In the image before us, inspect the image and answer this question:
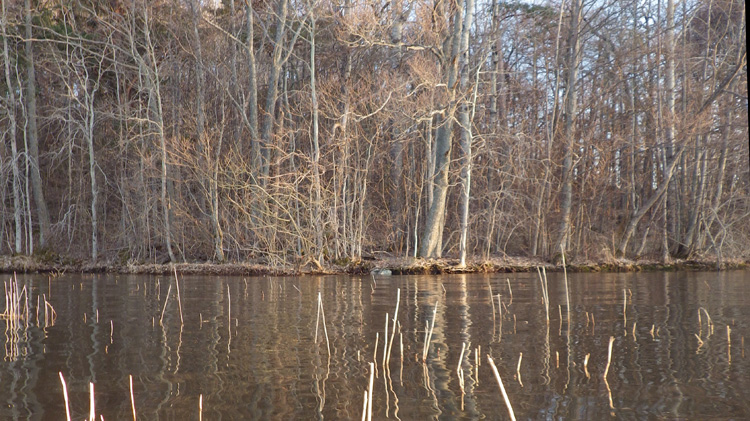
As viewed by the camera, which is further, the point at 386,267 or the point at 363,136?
the point at 363,136

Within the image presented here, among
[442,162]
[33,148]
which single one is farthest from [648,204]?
[33,148]

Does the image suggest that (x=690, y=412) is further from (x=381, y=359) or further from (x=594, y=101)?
(x=594, y=101)

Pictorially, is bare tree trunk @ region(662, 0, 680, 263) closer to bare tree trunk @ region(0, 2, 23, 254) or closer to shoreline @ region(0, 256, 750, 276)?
shoreline @ region(0, 256, 750, 276)

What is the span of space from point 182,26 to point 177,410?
77.6 feet

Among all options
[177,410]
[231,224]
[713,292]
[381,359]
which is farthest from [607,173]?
[177,410]

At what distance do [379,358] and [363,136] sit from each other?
1731 centimetres

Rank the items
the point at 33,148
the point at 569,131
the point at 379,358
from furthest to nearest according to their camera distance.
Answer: the point at 33,148
the point at 569,131
the point at 379,358

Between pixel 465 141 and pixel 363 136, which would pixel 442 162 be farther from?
pixel 363 136

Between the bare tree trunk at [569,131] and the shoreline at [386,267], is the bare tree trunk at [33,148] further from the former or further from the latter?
the bare tree trunk at [569,131]

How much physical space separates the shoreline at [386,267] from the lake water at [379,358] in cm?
801

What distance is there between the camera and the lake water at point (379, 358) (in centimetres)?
562

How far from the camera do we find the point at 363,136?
79.7ft

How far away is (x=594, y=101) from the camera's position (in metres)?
28.3

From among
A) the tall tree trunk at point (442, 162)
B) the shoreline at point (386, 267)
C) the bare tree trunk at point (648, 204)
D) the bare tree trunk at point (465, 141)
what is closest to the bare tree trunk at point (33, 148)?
the shoreline at point (386, 267)
